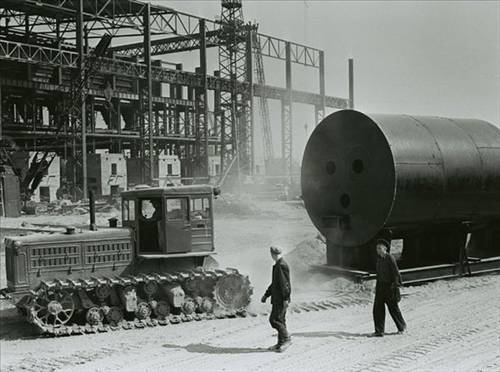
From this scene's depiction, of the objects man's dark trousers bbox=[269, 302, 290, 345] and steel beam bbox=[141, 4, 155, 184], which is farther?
steel beam bbox=[141, 4, 155, 184]

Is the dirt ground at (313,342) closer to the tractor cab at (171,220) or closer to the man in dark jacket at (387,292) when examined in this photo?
the man in dark jacket at (387,292)

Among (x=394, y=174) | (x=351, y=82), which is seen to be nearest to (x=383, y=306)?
(x=394, y=174)

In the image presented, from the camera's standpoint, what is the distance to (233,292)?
11711 millimetres

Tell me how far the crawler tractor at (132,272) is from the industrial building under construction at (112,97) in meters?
22.8

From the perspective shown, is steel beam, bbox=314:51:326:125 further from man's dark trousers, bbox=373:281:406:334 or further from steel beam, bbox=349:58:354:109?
man's dark trousers, bbox=373:281:406:334

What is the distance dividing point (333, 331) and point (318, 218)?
6.18 meters

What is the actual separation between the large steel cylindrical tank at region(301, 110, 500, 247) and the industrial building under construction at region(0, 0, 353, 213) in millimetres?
22293

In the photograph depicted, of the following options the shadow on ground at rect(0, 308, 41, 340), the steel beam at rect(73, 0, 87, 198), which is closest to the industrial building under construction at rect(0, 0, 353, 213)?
the steel beam at rect(73, 0, 87, 198)

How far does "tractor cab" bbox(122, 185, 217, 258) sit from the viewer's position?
1142cm

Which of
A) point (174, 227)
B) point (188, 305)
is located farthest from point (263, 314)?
point (174, 227)

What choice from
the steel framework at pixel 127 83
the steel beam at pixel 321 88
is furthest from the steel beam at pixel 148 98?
the steel beam at pixel 321 88

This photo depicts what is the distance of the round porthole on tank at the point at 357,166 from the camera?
1476cm

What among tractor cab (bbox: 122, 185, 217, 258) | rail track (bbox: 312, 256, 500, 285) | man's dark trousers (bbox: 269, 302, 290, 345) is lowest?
rail track (bbox: 312, 256, 500, 285)

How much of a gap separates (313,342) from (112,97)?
130ft
